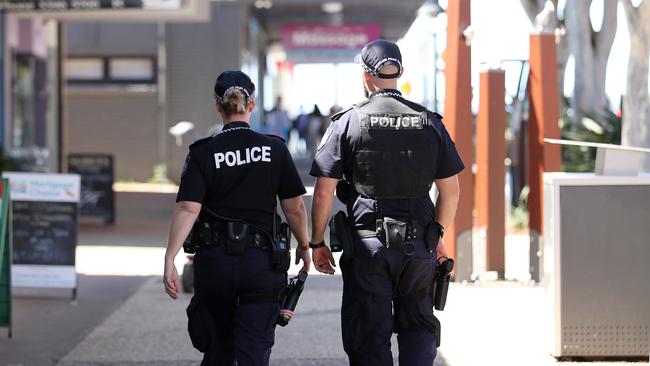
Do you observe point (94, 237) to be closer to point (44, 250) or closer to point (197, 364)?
point (44, 250)

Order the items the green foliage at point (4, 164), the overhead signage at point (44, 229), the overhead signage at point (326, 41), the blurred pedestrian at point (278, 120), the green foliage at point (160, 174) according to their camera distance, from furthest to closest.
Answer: the overhead signage at point (326, 41) → the blurred pedestrian at point (278, 120) → the green foliage at point (160, 174) → the green foliage at point (4, 164) → the overhead signage at point (44, 229)

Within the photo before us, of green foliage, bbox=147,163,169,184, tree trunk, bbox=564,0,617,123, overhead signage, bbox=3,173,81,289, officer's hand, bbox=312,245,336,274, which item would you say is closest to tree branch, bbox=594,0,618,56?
tree trunk, bbox=564,0,617,123

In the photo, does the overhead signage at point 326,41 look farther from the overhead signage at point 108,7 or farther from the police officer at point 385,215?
the police officer at point 385,215

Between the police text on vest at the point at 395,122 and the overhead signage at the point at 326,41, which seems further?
the overhead signage at the point at 326,41

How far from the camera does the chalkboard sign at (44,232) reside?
1129cm

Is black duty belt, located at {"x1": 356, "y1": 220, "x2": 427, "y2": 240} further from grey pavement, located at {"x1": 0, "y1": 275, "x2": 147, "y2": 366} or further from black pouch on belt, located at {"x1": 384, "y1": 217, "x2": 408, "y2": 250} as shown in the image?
grey pavement, located at {"x1": 0, "y1": 275, "x2": 147, "y2": 366}

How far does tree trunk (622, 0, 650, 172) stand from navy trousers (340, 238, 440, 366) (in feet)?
24.5

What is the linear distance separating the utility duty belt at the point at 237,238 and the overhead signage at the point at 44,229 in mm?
5552

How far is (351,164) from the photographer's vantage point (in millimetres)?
5980

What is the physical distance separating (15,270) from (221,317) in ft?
19.4

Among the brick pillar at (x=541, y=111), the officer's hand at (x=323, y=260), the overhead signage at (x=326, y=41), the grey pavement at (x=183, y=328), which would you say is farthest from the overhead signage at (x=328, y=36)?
the officer's hand at (x=323, y=260)

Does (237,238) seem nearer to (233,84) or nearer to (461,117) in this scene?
(233,84)

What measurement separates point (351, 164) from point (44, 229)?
6.04 meters

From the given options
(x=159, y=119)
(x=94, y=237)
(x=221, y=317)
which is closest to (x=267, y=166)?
(x=221, y=317)
